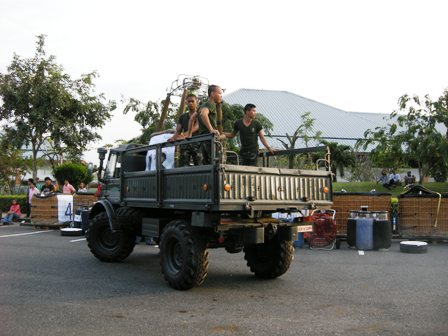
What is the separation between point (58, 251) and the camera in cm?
1134

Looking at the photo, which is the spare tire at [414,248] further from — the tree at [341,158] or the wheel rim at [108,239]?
the tree at [341,158]

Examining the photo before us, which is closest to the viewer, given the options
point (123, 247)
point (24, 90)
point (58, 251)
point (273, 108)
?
point (123, 247)

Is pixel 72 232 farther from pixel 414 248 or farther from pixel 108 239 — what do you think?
pixel 414 248

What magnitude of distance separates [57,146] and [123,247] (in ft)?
52.8

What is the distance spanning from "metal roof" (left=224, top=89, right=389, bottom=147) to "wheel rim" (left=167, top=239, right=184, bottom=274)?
135ft

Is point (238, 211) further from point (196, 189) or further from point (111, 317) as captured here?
point (111, 317)

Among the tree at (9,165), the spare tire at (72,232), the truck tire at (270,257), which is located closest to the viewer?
the truck tire at (270,257)

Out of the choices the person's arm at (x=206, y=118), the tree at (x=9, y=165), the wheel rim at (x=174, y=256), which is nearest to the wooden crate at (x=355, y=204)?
Answer: the person's arm at (x=206, y=118)

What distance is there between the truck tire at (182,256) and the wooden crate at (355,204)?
6.69 metres

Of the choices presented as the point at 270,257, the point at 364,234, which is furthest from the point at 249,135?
the point at 364,234

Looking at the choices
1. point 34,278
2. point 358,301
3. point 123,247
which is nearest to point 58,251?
point 123,247

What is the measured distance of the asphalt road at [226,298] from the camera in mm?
5355

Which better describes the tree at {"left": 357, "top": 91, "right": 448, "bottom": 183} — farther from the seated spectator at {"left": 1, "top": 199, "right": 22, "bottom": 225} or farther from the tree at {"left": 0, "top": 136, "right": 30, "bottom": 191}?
the tree at {"left": 0, "top": 136, "right": 30, "bottom": 191}

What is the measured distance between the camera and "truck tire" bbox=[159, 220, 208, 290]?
708 cm
